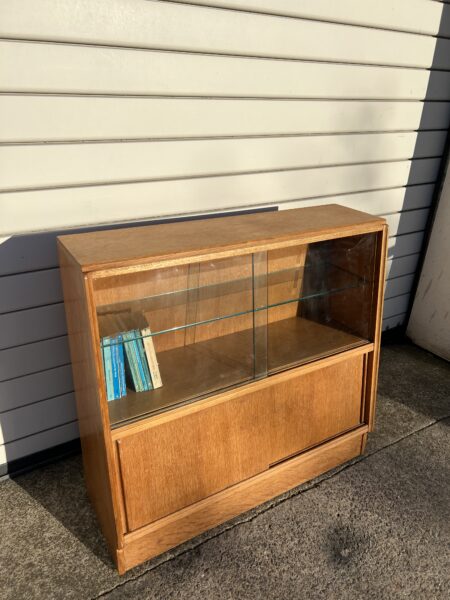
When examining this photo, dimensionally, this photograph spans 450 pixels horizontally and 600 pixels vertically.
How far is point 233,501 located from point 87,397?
760mm

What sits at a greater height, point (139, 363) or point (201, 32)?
point (201, 32)

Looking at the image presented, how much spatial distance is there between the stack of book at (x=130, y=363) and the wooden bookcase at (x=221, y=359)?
36 mm

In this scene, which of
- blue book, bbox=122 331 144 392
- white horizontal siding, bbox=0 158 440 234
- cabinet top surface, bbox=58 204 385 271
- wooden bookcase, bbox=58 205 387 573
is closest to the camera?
cabinet top surface, bbox=58 204 385 271

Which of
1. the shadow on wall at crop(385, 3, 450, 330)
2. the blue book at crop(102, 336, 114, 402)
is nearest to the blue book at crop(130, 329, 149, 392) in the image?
the blue book at crop(102, 336, 114, 402)

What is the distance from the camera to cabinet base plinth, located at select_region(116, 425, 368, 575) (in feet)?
6.01

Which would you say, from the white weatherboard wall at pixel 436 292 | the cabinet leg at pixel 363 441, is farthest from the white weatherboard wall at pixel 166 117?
the cabinet leg at pixel 363 441

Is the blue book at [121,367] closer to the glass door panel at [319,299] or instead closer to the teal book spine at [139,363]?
the teal book spine at [139,363]

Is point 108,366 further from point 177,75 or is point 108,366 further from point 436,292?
point 436,292

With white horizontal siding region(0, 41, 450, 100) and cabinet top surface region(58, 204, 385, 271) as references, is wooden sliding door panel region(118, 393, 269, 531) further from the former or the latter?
white horizontal siding region(0, 41, 450, 100)

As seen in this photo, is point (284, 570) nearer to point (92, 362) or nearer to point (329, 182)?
point (92, 362)

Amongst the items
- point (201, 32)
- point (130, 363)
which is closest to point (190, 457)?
point (130, 363)

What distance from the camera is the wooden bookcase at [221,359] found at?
5.61 feet

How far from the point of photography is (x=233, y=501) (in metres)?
2.03

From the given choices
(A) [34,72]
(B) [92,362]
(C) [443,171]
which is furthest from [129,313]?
(C) [443,171]
